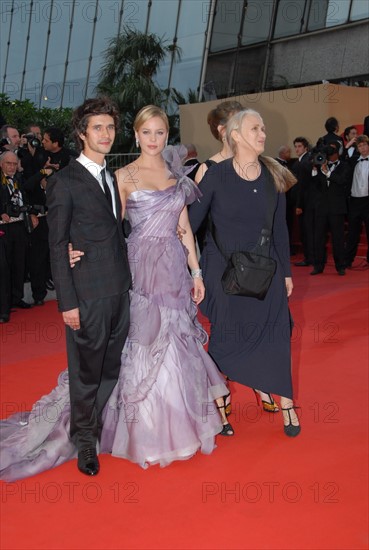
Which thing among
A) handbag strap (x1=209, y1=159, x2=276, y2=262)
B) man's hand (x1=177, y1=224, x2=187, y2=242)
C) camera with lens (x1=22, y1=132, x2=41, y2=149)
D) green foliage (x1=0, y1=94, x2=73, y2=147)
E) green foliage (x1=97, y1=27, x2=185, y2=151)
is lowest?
man's hand (x1=177, y1=224, x2=187, y2=242)

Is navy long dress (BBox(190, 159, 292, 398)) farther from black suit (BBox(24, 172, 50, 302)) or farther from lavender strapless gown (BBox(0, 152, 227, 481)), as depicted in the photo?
black suit (BBox(24, 172, 50, 302))

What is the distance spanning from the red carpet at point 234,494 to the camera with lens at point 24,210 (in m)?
2.61

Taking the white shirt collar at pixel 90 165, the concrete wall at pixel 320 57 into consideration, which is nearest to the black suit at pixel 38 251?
the white shirt collar at pixel 90 165

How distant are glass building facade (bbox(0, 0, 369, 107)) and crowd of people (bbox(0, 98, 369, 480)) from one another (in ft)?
41.7

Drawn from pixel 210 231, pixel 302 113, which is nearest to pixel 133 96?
pixel 302 113

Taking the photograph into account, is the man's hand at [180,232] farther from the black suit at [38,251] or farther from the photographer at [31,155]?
the photographer at [31,155]

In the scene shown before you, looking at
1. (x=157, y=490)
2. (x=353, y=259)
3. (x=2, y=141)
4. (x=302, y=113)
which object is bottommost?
(x=157, y=490)

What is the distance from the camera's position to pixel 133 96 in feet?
56.1

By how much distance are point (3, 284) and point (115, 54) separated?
1267cm

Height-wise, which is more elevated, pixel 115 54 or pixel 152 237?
pixel 115 54

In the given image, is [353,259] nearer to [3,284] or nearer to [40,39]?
[3,284]

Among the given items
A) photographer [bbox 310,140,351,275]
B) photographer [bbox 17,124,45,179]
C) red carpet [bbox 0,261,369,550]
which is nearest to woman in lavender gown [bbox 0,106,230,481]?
red carpet [bbox 0,261,369,550]

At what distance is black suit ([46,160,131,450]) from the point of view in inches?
116

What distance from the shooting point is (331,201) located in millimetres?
9078
